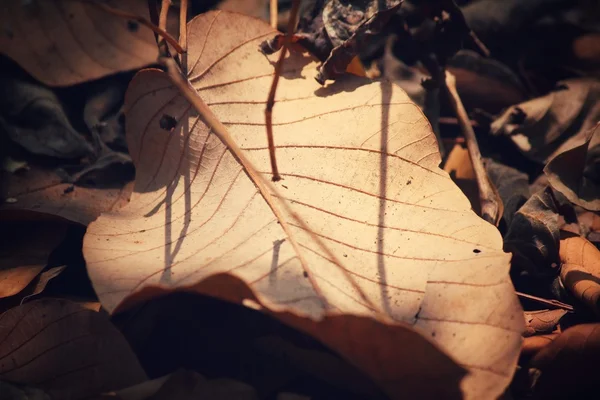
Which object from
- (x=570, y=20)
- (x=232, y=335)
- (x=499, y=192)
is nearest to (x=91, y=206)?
(x=232, y=335)

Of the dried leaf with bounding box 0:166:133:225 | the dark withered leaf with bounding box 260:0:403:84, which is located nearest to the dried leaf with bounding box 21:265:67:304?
the dried leaf with bounding box 0:166:133:225

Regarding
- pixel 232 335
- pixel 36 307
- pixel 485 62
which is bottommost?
pixel 232 335

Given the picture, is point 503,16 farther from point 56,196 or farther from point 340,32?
point 56,196

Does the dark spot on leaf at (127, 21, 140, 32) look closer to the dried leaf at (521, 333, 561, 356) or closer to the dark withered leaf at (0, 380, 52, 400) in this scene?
the dark withered leaf at (0, 380, 52, 400)

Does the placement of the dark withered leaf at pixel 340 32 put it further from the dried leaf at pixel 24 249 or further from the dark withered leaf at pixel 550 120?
the dried leaf at pixel 24 249

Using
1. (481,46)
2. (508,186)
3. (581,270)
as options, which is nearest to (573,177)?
(508,186)

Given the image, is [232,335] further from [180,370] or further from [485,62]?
[485,62]
